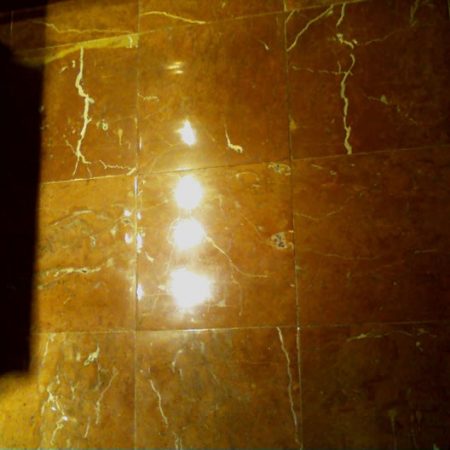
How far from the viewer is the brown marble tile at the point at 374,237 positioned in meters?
1.13

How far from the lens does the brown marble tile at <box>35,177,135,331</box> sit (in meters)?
1.29

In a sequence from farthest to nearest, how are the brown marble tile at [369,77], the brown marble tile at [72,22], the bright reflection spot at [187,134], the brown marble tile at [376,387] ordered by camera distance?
the brown marble tile at [72,22] → the bright reflection spot at [187,134] → the brown marble tile at [369,77] → the brown marble tile at [376,387]

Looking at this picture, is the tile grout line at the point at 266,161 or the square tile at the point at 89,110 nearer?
the tile grout line at the point at 266,161

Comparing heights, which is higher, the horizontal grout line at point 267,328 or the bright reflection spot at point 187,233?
the bright reflection spot at point 187,233

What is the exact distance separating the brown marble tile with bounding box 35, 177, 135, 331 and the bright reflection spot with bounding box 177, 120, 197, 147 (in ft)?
0.65

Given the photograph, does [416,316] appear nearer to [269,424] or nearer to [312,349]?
[312,349]

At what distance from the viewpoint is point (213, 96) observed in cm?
132

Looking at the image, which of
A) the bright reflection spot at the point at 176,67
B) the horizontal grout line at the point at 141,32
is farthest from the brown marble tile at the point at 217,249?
the horizontal grout line at the point at 141,32

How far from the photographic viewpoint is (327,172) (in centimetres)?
122

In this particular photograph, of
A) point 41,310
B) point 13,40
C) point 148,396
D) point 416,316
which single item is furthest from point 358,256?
point 13,40

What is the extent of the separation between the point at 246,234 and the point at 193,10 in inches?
28.1

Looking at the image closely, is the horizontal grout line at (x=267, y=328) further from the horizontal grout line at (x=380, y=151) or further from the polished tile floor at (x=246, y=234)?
the horizontal grout line at (x=380, y=151)

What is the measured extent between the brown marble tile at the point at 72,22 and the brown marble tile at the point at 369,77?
542 mm

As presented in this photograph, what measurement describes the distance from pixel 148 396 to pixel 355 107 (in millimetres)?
968
